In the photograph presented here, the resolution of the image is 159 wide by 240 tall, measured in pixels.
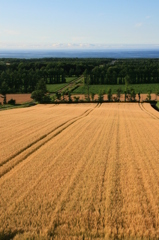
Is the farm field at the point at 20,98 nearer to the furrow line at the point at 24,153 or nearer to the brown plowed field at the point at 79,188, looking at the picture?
the furrow line at the point at 24,153

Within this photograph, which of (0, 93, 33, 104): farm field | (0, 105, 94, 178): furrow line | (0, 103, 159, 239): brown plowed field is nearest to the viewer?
(0, 103, 159, 239): brown plowed field

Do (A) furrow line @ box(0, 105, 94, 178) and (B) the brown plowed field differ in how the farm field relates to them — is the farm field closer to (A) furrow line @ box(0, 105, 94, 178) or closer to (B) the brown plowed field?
(A) furrow line @ box(0, 105, 94, 178)

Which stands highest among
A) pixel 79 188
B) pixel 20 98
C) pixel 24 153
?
pixel 20 98

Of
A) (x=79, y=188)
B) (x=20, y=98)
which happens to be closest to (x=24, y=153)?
(x=79, y=188)

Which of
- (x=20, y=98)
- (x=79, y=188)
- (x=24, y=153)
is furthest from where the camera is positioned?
(x=20, y=98)

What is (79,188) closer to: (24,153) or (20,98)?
(24,153)

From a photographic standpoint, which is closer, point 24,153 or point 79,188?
point 79,188

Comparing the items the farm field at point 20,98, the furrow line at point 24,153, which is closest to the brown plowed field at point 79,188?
the furrow line at point 24,153

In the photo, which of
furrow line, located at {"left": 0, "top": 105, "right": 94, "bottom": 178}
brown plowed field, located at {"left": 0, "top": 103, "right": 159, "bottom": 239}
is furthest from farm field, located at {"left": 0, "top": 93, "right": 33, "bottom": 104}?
brown plowed field, located at {"left": 0, "top": 103, "right": 159, "bottom": 239}
